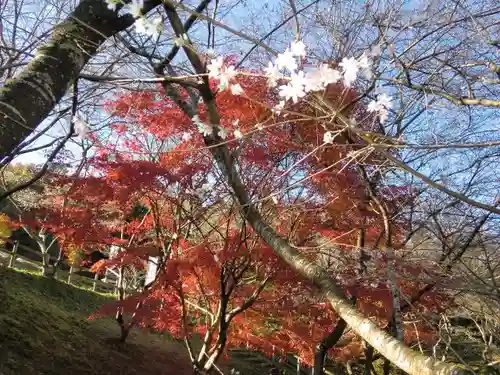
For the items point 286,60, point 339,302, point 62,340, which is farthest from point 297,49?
point 62,340

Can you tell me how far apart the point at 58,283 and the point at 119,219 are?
13.2 ft

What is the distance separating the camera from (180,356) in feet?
36.9

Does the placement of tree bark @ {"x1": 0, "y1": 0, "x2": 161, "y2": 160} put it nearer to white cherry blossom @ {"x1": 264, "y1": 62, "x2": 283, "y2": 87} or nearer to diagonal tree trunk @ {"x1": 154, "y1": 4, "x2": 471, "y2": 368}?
diagonal tree trunk @ {"x1": 154, "y1": 4, "x2": 471, "y2": 368}

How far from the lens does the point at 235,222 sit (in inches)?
254

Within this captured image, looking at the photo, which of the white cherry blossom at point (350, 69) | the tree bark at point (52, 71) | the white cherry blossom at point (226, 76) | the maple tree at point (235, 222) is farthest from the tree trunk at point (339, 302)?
the maple tree at point (235, 222)

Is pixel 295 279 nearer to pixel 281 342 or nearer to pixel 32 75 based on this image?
pixel 281 342

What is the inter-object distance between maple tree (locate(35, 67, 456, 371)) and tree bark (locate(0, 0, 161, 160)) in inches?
71.8

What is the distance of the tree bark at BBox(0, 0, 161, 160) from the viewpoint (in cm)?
215

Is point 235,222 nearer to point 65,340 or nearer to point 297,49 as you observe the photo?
point 65,340

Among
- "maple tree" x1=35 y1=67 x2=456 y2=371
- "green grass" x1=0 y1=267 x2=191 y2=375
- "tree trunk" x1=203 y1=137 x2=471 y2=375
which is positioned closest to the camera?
"tree trunk" x1=203 y1=137 x2=471 y2=375

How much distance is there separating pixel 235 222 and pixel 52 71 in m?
4.28

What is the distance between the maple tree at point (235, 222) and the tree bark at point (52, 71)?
5.98 ft

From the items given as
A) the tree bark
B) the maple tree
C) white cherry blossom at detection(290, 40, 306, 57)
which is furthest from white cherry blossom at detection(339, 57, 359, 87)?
the maple tree

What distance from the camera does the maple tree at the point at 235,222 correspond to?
203 inches
